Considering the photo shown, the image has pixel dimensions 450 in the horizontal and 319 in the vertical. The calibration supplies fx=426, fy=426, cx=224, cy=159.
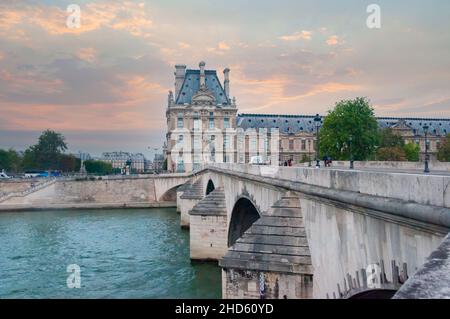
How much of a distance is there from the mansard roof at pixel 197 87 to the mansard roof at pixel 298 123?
7.22 meters

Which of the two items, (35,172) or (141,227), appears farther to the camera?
(35,172)

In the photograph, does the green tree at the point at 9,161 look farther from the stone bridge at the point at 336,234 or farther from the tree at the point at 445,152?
the stone bridge at the point at 336,234

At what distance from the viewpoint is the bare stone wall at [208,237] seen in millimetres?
25391

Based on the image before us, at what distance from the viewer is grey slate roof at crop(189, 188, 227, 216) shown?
85.8 feet

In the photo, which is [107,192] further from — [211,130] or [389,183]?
[389,183]

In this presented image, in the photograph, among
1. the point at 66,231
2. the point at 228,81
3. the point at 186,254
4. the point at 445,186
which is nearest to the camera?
the point at 445,186

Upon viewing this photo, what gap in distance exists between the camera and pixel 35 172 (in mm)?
86438

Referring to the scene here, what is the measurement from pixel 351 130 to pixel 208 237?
99.6 ft

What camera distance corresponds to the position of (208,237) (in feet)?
84.7

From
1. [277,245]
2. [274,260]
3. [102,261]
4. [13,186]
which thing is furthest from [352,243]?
[13,186]

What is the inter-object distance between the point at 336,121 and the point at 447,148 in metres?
17.2

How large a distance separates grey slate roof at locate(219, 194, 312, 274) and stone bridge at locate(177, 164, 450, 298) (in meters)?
0.03
